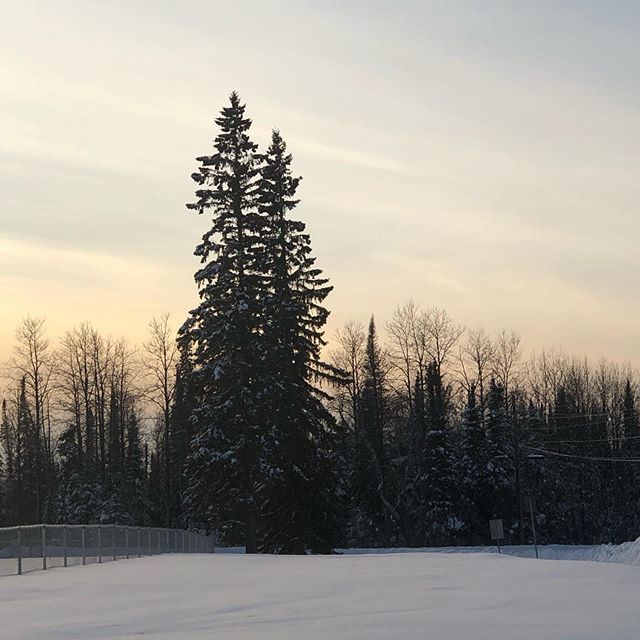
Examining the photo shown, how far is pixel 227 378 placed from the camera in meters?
48.7

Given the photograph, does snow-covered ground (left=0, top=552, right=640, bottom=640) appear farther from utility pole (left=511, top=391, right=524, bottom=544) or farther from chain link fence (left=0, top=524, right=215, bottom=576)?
utility pole (left=511, top=391, right=524, bottom=544)

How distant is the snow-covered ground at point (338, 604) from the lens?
40.2 ft

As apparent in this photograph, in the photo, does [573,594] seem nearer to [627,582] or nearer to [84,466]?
[627,582]

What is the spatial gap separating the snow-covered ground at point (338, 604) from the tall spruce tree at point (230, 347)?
2240 centimetres

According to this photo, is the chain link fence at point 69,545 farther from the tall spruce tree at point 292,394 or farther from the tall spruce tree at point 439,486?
the tall spruce tree at point 439,486

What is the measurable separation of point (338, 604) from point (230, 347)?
33890 millimetres

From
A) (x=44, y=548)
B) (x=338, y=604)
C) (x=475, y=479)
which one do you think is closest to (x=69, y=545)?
(x=44, y=548)

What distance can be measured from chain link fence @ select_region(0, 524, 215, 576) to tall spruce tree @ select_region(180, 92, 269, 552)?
7.27 meters

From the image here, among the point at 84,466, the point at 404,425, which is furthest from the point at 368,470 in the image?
the point at 84,466

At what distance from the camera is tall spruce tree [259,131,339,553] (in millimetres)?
48281

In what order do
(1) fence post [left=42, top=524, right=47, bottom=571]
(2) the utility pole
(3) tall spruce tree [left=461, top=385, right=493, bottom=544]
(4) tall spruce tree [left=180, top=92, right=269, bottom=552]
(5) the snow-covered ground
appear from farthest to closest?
(3) tall spruce tree [left=461, top=385, right=493, bottom=544], (2) the utility pole, (4) tall spruce tree [left=180, top=92, right=269, bottom=552], (1) fence post [left=42, top=524, right=47, bottom=571], (5) the snow-covered ground

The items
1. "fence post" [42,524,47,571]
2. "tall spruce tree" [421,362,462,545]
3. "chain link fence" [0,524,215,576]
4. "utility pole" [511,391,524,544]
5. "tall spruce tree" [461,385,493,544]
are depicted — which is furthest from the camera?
"tall spruce tree" [461,385,493,544]

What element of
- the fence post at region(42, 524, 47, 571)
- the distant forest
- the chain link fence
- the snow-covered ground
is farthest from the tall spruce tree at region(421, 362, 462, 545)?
the snow-covered ground

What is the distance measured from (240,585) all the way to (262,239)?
32.2 metres
